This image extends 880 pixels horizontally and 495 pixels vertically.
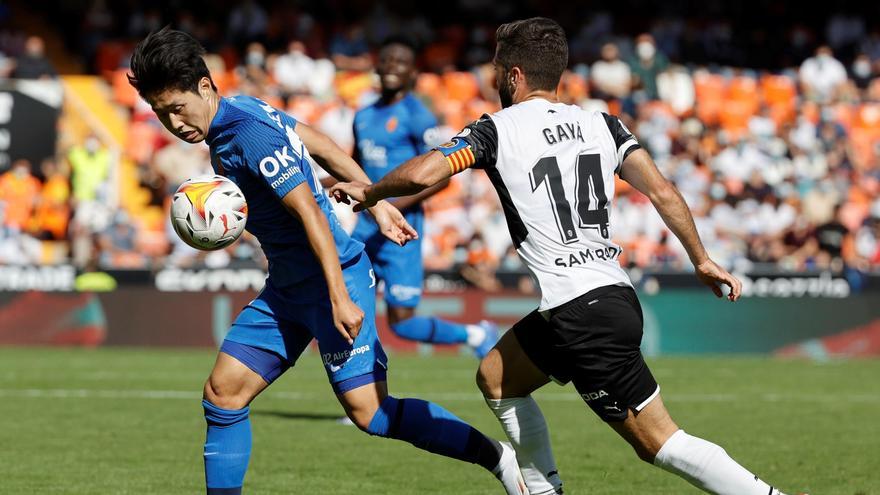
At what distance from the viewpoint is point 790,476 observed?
8.06 m

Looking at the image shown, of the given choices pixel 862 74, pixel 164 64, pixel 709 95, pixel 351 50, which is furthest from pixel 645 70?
pixel 164 64

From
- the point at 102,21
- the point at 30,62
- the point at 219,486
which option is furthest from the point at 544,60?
the point at 102,21

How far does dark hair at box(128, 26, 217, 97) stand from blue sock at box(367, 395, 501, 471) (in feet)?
5.83

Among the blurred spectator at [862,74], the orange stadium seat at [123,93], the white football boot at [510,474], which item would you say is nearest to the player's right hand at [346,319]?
the white football boot at [510,474]

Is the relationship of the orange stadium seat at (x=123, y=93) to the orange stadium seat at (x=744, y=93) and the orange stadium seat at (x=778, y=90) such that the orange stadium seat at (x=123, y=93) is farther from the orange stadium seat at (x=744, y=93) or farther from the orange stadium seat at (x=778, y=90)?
the orange stadium seat at (x=778, y=90)

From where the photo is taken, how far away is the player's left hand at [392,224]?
5.99 m

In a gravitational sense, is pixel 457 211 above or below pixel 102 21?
below

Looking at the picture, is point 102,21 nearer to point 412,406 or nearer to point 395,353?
point 395,353

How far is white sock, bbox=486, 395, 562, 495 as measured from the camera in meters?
6.09

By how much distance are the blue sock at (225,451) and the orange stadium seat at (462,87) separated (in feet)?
62.0

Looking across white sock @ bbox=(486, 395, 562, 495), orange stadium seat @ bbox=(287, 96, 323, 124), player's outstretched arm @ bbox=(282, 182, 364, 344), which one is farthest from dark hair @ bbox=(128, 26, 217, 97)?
orange stadium seat @ bbox=(287, 96, 323, 124)

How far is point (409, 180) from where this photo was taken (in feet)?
18.0

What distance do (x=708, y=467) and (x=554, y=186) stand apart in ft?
4.42

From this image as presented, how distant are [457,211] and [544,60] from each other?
51.2 feet
